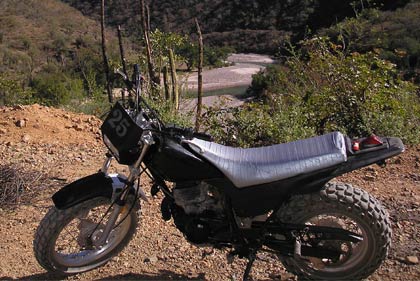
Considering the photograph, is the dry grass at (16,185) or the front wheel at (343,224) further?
the dry grass at (16,185)

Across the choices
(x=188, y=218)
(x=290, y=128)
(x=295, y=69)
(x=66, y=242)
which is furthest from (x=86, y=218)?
(x=295, y=69)

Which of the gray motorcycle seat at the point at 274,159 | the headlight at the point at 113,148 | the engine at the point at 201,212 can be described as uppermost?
the headlight at the point at 113,148

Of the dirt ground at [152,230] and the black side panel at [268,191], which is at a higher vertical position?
the black side panel at [268,191]

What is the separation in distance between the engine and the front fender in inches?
15.8

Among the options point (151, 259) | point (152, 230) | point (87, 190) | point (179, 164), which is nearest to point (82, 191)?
point (87, 190)

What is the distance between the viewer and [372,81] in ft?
20.1

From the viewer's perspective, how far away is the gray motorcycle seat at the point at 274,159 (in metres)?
2.59

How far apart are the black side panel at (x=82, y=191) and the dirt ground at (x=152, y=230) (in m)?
0.57

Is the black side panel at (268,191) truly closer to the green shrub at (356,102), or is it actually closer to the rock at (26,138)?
the green shrub at (356,102)

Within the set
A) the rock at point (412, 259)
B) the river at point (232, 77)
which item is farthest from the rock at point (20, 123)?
the river at point (232, 77)

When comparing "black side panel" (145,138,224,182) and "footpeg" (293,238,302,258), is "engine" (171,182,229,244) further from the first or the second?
"footpeg" (293,238,302,258)

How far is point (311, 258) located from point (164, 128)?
1108 millimetres

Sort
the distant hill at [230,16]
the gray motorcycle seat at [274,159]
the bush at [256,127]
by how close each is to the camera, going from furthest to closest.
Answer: the distant hill at [230,16] → the bush at [256,127] → the gray motorcycle seat at [274,159]

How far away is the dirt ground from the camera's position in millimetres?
3156
